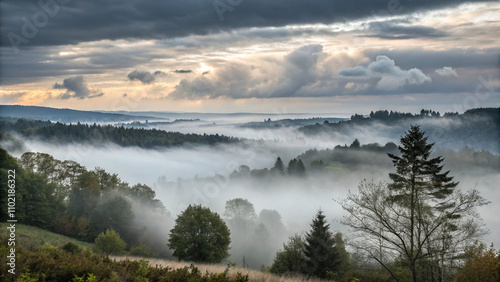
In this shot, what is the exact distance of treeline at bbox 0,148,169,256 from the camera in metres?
55.4

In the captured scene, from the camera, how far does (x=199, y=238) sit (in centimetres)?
4606

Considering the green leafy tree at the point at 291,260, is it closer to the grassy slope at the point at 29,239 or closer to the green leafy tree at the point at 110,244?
the green leafy tree at the point at 110,244

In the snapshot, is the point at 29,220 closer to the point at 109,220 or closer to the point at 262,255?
the point at 109,220

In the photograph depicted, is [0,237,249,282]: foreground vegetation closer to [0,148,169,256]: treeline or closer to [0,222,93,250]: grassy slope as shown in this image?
[0,222,93,250]: grassy slope

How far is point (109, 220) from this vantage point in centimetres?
6091

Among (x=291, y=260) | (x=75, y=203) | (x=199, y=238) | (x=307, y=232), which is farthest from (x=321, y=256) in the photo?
(x=75, y=203)

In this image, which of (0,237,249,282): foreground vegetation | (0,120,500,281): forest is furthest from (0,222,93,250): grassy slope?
(0,237,249,282): foreground vegetation

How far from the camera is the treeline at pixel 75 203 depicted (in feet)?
182

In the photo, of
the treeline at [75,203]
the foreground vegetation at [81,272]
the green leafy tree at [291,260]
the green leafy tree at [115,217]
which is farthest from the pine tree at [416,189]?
the green leafy tree at [115,217]

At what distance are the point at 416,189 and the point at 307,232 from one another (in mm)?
20665

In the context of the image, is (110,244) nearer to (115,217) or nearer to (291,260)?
(115,217)

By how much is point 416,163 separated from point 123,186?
5900cm

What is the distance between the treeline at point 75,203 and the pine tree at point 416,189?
34601mm

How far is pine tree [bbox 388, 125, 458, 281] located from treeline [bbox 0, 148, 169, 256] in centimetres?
3460
